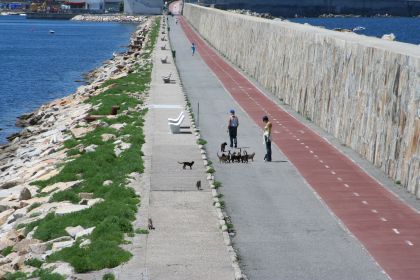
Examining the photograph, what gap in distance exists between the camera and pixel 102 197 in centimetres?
2666

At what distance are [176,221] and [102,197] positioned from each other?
373cm

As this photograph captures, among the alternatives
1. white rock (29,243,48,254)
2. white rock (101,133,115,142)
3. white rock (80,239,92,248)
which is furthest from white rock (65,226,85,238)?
white rock (101,133,115,142)

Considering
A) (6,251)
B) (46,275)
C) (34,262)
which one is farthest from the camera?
(6,251)

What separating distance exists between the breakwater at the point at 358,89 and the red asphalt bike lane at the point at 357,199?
90 cm

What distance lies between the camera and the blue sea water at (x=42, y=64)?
2881 inches

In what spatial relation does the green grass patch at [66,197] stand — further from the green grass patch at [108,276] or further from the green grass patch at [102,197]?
the green grass patch at [108,276]

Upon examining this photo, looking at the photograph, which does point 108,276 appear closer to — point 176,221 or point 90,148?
point 176,221

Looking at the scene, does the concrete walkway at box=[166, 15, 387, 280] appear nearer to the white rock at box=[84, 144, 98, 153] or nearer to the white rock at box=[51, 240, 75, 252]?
the white rock at box=[51, 240, 75, 252]

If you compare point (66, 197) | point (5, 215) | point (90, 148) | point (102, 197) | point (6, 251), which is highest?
point (102, 197)

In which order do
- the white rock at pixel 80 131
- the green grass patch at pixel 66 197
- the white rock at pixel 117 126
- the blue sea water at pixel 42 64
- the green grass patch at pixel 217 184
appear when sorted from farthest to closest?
the blue sea water at pixel 42 64, the white rock at pixel 80 131, the white rock at pixel 117 126, the green grass patch at pixel 217 184, the green grass patch at pixel 66 197

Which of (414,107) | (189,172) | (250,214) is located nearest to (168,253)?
(250,214)

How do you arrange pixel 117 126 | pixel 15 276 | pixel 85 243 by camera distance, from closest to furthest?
1. pixel 15 276
2. pixel 85 243
3. pixel 117 126

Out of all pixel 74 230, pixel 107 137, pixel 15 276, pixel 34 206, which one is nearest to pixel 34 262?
pixel 15 276

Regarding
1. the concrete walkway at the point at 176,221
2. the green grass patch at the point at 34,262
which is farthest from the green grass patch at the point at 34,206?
the green grass patch at the point at 34,262
